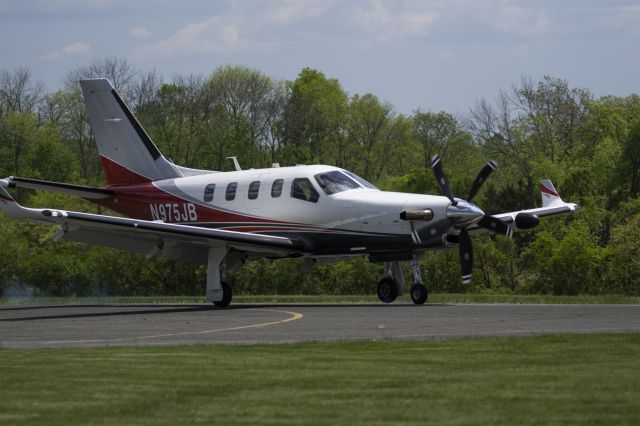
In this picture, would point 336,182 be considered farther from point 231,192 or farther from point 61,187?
point 61,187

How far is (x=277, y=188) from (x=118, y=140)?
7903 millimetres

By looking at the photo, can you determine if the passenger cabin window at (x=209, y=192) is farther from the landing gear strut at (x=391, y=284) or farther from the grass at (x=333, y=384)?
the grass at (x=333, y=384)

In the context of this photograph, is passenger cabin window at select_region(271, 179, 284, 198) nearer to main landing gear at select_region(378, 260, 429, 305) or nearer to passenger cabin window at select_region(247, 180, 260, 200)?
passenger cabin window at select_region(247, 180, 260, 200)

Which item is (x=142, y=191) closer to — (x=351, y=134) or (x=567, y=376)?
(x=567, y=376)

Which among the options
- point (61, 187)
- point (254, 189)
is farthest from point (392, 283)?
point (61, 187)

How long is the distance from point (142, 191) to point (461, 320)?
16.8m

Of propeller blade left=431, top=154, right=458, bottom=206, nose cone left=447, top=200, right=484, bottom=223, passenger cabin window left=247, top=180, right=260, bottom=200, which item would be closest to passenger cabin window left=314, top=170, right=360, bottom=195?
passenger cabin window left=247, top=180, right=260, bottom=200

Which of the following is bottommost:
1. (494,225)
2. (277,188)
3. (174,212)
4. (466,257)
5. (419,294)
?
(419,294)

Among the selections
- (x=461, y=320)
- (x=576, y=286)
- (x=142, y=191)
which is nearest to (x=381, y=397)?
(x=461, y=320)

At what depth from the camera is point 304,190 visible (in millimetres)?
34125

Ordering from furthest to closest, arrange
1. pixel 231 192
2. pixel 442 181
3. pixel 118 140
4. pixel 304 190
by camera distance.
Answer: pixel 118 140 < pixel 231 192 < pixel 304 190 < pixel 442 181

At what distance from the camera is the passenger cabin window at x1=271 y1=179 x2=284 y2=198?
114ft

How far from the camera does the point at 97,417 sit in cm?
1234

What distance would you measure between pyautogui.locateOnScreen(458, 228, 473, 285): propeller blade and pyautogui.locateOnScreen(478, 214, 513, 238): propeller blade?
61cm
